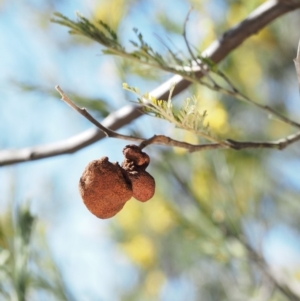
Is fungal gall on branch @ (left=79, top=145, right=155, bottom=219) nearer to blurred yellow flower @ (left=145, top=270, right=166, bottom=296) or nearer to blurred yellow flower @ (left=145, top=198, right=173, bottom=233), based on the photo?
blurred yellow flower @ (left=145, top=270, right=166, bottom=296)

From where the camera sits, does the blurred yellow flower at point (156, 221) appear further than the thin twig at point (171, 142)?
Yes

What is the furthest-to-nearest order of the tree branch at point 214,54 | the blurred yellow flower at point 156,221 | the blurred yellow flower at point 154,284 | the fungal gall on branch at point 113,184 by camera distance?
the blurred yellow flower at point 156,221 < the blurred yellow flower at point 154,284 < the tree branch at point 214,54 < the fungal gall on branch at point 113,184

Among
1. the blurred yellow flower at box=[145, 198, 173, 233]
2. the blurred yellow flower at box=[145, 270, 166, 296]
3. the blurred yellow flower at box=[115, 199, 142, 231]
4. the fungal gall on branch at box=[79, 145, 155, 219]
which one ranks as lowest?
the blurred yellow flower at box=[145, 270, 166, 296]

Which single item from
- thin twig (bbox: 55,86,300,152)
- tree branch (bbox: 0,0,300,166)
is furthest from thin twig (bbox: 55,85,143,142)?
tree branch (bbox: 0,0,300,166)

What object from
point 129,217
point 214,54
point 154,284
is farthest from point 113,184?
point 129,217

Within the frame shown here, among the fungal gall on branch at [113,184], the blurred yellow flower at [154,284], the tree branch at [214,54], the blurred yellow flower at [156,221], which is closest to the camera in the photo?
the fungal gall on branch at [113,184]

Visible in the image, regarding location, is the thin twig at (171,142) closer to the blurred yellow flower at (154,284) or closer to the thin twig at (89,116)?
the thin twig at (89,116)

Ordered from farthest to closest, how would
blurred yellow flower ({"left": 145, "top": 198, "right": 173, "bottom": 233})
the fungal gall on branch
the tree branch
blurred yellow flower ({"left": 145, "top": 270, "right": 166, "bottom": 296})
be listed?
blurred yellow flower ({"left": 145, "top": 198, "right": 173, "bottom": 233}) < blurred yellow flower ({"left": 145, "top": 270, "right": 166, "bottom": 296}) < the tree branch < the fungal gall on branch

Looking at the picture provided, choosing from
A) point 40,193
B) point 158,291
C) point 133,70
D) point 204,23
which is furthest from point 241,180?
point 40,193

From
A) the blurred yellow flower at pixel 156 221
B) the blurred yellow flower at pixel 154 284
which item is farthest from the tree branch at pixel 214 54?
the blurred yellow flower at pixel 156 221
